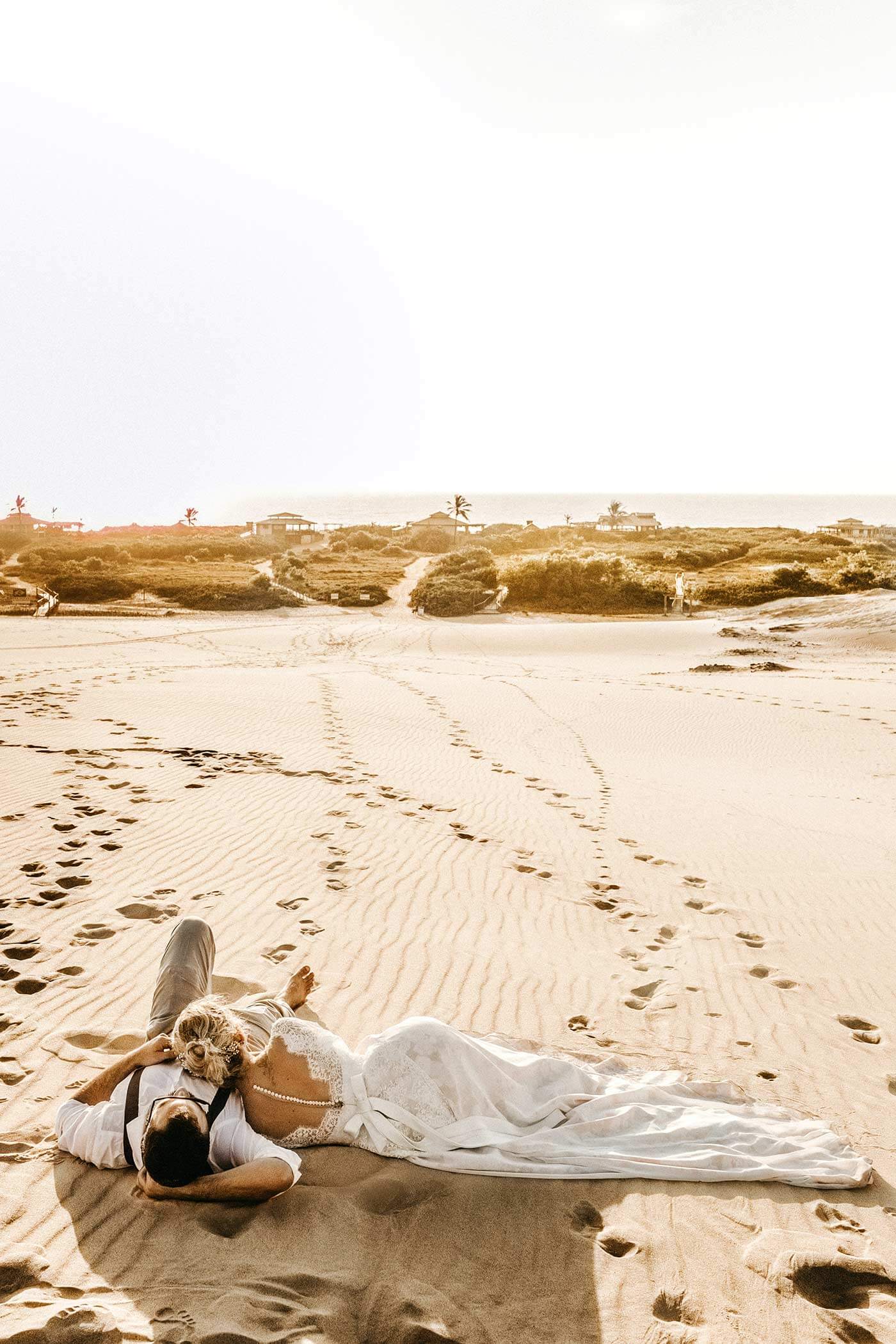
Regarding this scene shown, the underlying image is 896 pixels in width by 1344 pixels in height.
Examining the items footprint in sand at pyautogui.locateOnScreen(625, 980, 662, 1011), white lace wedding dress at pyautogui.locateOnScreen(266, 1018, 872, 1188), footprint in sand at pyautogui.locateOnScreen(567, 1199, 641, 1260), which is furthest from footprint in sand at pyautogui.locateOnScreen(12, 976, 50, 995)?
footprint in sand at pyautogui.locateOnScreen(625, 980, 662, 1011)

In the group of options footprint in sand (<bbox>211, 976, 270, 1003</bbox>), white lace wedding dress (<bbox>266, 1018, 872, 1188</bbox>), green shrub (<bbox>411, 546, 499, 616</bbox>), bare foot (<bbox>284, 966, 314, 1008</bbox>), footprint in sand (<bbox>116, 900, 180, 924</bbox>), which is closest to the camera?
white lace wedding dress (<bbox>266, 1018, 872, 1188</bbox>)

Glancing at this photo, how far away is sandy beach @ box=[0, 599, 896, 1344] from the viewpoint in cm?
266

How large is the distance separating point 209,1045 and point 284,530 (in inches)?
2965

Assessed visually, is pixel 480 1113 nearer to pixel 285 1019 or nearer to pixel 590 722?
pixel 285 1019

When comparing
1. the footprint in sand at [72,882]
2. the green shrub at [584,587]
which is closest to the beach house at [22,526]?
the green shrub at [584,587]

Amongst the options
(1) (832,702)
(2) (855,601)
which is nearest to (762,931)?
(1) (832,702)

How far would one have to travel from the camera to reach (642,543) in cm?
6906

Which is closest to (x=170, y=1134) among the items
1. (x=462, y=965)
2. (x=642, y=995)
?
(x=462, y=965)

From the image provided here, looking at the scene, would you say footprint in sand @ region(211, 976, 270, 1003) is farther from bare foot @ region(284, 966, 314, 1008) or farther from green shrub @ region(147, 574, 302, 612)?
green shrub @ region(147, 574, 302, 612)

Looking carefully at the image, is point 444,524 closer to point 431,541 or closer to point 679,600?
point 431,541

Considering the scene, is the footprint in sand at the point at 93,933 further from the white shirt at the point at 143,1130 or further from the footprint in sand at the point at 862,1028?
the footprint in sand at the point at 862,1028

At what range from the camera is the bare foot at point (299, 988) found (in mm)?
4191

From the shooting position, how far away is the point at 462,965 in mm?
5039

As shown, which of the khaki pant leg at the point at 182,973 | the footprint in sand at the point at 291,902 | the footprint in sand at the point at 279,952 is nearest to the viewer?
the khaki pant leg at the point at 182,973
